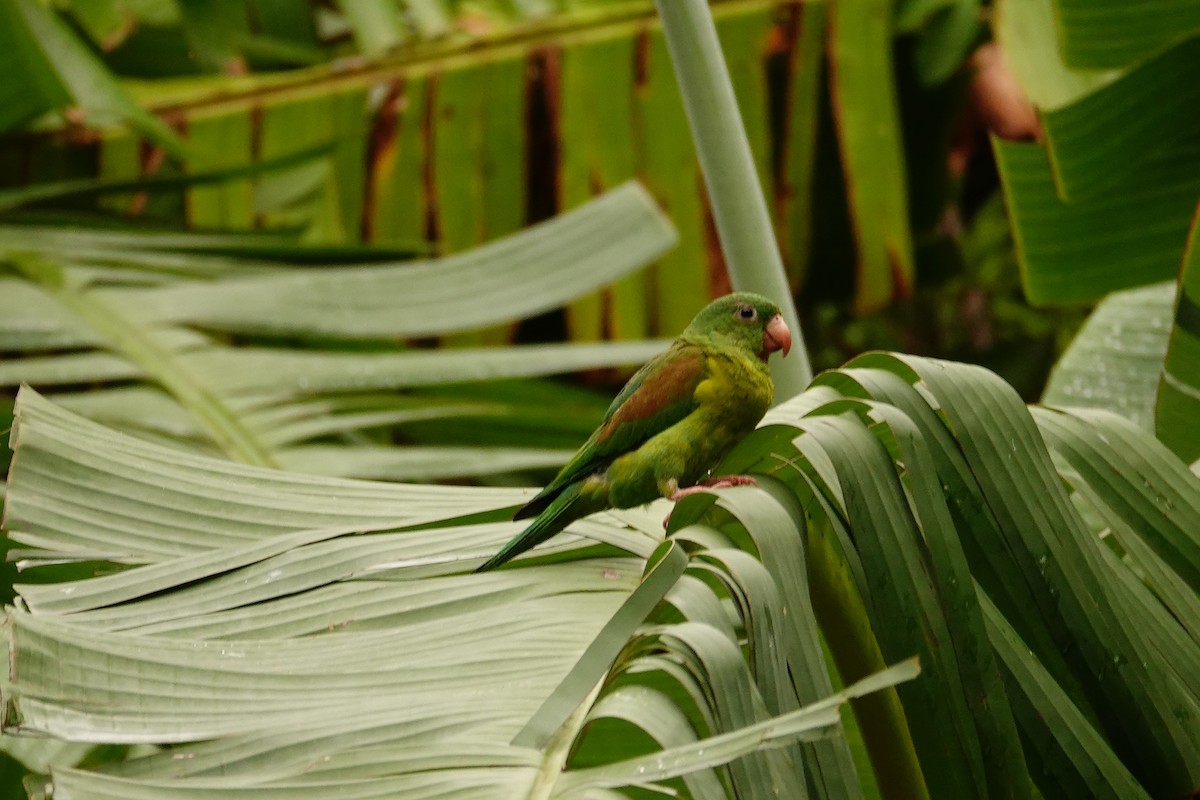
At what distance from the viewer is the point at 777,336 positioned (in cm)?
156

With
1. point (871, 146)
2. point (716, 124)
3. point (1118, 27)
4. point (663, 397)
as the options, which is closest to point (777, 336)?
point (663, 397)

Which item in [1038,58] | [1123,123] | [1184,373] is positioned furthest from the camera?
[1038,58]

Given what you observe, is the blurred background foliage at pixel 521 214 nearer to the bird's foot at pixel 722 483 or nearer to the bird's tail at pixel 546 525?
the bird's foot at pixel 722 483

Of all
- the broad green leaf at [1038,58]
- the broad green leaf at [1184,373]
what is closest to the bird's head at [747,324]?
the broad green leaf at [1184,373]

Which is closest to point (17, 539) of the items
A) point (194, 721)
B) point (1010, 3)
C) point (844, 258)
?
point (194, 721)

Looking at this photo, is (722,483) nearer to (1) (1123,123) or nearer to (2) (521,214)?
(1) (1123,123)

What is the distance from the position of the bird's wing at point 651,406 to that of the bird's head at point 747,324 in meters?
0.08

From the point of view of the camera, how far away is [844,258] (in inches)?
161

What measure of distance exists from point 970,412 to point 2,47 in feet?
6.97

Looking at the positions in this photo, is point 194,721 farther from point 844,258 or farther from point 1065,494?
point 844,258

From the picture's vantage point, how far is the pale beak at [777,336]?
1.54 metres

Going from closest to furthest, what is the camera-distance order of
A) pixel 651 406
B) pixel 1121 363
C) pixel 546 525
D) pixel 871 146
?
pixel 546 525 < pixel 651 406 < pixel 1121 363 < pixel 871 146

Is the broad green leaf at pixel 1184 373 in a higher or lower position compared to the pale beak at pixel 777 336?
lower

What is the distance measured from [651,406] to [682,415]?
0.04 metres
